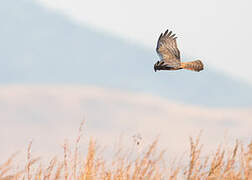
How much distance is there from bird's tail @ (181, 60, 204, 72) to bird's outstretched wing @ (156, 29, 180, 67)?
10 cm

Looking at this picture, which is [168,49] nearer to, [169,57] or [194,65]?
[169,57]

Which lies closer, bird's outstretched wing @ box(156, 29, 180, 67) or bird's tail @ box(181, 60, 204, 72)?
bird's tail @ box(181, 60, 204, 72)

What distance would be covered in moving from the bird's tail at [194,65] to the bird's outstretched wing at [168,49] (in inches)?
3.9

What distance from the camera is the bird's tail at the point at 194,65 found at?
19.0 feet

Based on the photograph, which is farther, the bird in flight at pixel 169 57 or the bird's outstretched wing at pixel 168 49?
the bird's outstretched wing at pixel 168 49

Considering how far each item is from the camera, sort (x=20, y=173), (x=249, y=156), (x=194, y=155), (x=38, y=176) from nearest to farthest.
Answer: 1. (x=20, y=173)
2. (x=38, y=176)
3. (x=194, y=155)
4. (x=249, y=156)

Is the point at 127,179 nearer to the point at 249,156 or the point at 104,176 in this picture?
the point at 104,176

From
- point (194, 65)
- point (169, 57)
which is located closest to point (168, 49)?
point (169, 57)

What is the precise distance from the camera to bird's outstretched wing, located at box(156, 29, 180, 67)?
6.02m

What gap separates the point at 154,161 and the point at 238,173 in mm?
977

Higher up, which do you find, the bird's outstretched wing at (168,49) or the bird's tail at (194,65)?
the bird's outstretched wing at (168,49)

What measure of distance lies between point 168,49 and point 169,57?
0.26 m

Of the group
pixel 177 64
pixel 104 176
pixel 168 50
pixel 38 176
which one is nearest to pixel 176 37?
pixel 168 50

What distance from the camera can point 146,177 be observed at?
16.8 feet
